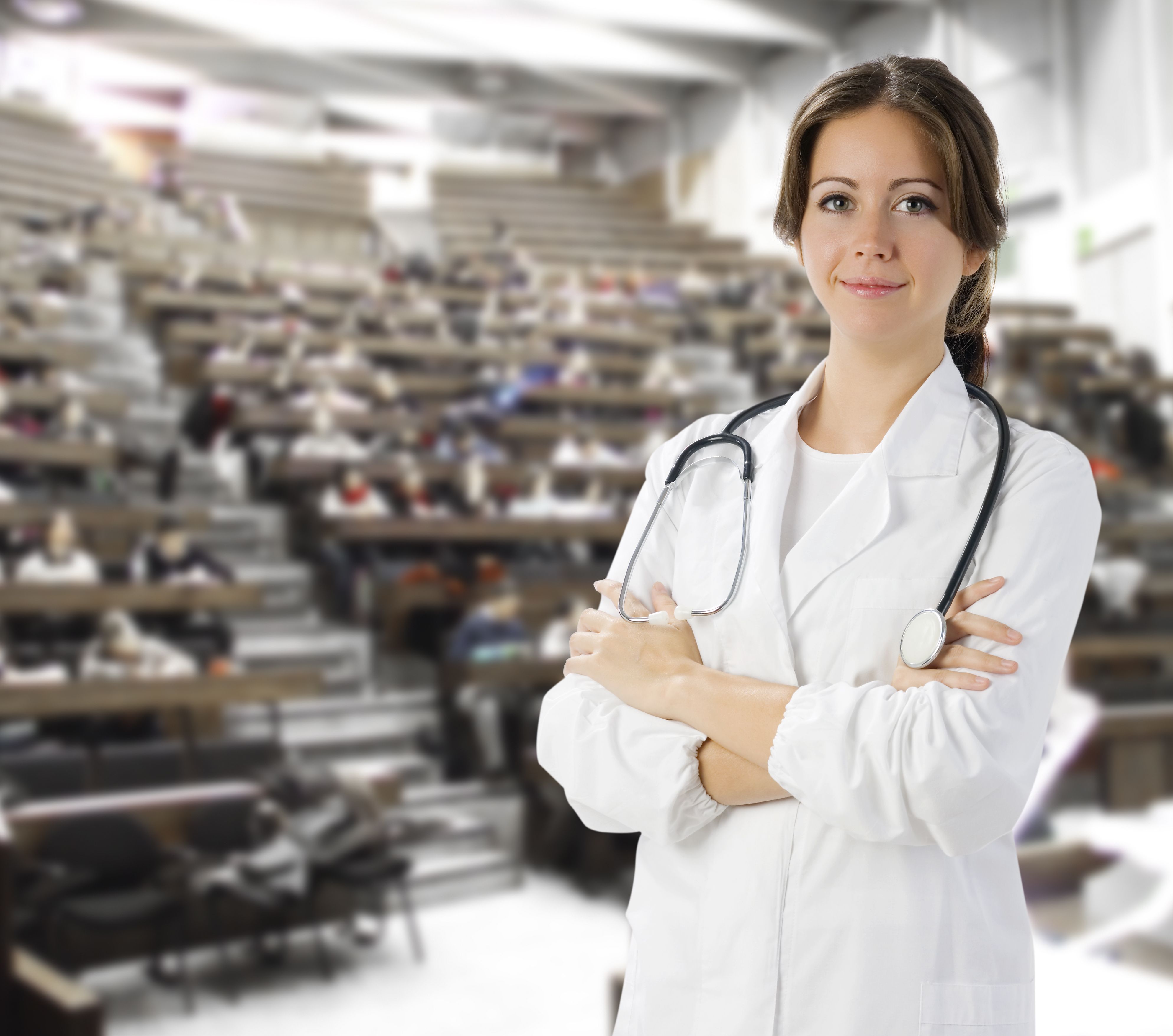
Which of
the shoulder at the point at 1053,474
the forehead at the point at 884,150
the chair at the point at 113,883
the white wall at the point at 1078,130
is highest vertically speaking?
the white wall at the point at 1078,130

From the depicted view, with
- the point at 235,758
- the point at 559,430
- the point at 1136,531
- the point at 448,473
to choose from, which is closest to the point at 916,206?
the point at 235,758

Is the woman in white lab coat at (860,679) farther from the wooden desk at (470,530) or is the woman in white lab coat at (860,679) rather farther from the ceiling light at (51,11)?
the ceiling light at (51,11)

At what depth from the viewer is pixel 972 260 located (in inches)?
24.0

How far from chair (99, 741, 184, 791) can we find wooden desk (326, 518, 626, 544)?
3.91ft

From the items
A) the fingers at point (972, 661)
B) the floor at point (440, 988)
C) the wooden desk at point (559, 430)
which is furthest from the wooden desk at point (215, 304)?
the fingers at point (972, 661)

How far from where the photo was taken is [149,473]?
4.96m

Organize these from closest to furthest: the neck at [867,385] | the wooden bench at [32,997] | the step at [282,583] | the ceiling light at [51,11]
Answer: the neck at [867,385], the wooden bench at [32,997], the step at [282,583], the ceiling light at [51,11]

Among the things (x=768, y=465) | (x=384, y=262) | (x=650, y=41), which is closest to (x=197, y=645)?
(x=768, y=465)

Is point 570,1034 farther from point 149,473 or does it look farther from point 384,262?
point 384,262

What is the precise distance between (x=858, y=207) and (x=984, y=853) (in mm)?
321

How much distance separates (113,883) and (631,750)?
241 centimetres

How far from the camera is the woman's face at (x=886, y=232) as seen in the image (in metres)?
0.58

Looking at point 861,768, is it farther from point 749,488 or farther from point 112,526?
point 112,526

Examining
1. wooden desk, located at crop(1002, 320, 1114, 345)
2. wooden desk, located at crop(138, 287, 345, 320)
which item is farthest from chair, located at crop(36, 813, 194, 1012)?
wooden desk, located at crop(1002, 320, 1114, 345)
